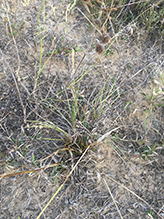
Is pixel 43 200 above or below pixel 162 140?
below

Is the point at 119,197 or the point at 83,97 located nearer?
the point at 119,197

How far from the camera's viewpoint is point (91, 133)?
4.11 ft

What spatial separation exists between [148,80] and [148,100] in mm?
211

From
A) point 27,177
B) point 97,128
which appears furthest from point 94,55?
point 27,177

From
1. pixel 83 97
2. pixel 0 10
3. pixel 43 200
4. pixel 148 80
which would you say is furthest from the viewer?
pixel 0 10

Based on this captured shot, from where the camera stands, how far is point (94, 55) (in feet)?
5.52

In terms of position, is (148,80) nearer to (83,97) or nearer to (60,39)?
(83,97)

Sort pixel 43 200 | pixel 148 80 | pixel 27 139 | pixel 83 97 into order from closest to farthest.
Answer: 1. pixel 43 200
2. pixel 27 139
3. pixel 83 97
4. pixel 148 80

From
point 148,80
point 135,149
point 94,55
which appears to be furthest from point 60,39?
point 135,149

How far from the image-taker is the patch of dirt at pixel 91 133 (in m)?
1.10

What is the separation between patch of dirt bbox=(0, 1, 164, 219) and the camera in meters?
1.10

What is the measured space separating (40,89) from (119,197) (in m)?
0.93

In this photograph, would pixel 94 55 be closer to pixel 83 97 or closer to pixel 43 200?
pixel 83 97

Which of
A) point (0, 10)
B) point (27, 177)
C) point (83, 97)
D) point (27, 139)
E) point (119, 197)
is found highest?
point (0, 10)
